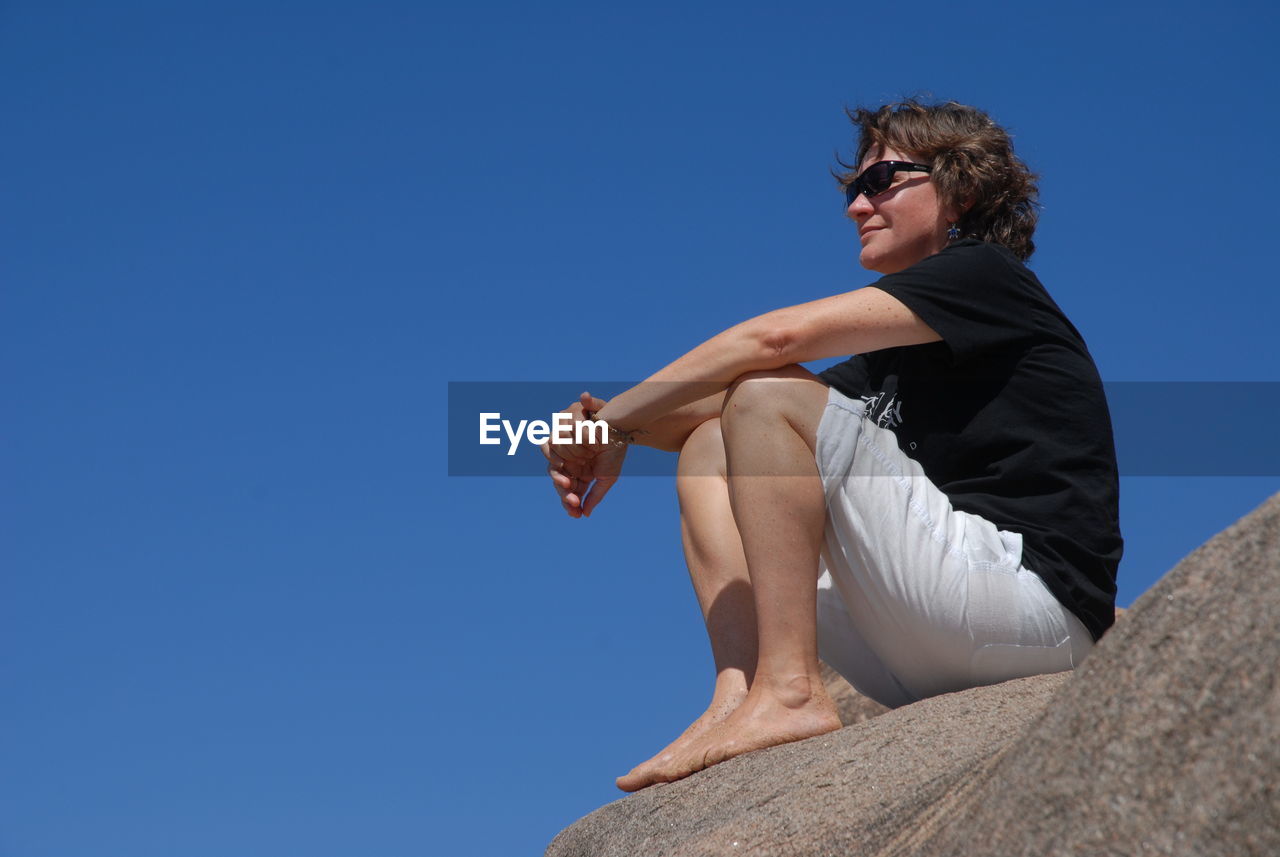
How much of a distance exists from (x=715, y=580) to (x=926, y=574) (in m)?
0.86

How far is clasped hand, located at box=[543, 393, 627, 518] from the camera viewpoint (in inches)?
187

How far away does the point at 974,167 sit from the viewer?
4.77 m

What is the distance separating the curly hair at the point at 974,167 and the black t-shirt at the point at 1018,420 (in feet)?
1.85

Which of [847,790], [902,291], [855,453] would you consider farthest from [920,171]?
[847,790]

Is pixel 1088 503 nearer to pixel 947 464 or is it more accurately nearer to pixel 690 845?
pixel 947 464

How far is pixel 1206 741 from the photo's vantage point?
2.30 meters

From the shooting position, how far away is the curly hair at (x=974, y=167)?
479 cm

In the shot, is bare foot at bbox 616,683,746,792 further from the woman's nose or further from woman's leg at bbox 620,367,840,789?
the woman's nose

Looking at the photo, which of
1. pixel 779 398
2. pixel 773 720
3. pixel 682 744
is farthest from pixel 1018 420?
pixel 682 744

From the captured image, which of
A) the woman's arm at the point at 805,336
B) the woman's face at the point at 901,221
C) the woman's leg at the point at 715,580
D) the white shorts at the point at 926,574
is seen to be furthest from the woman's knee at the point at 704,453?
the woman's face at the point at 901,221

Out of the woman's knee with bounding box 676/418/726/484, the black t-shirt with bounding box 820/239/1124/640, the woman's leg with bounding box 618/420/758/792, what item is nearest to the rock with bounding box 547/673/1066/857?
the woman's leg with bounding box 618/420/758/792

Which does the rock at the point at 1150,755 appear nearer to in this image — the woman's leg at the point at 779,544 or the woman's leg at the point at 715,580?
the woman's leg at the point at 779,544

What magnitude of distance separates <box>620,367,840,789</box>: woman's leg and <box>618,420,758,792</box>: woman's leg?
27 centimetres

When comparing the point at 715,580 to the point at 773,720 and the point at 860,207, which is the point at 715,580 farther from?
the point at 860,207
